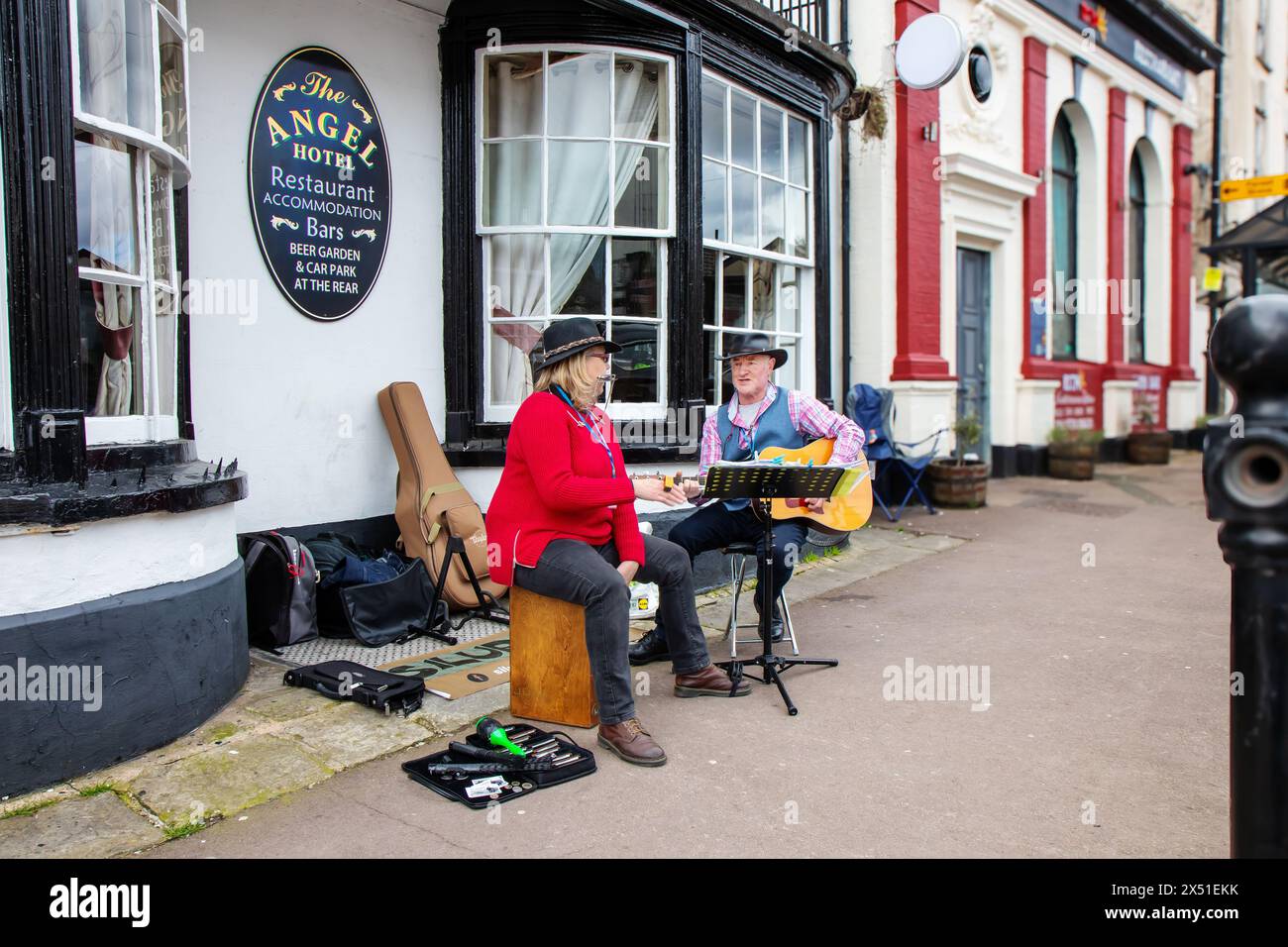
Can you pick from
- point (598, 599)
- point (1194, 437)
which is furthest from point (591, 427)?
point (1194, 437)

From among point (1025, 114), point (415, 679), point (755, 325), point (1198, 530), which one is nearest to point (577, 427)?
point (415, 679)

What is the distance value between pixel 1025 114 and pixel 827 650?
9.46 m

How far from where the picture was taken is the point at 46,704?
3.31 metres

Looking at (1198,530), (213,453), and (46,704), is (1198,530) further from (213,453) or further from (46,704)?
(46,704)

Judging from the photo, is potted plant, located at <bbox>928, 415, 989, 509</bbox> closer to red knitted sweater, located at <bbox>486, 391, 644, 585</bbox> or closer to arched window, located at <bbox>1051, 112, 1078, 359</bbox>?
arched window, located at <bbox>1051, 112, 1078, 359</bbox>

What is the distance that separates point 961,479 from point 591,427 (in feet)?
22.0

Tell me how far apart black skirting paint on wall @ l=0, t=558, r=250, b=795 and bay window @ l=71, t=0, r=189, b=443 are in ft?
2.37

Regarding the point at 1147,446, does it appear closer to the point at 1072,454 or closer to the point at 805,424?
the point at 1072,454

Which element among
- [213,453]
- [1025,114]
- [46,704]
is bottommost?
[46,704]

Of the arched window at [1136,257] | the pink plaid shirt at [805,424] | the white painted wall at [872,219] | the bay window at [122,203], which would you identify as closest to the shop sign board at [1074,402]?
the arched window at [1136,257]

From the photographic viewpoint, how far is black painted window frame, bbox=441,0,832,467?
6.15 meters

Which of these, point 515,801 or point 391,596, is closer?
point 515,801

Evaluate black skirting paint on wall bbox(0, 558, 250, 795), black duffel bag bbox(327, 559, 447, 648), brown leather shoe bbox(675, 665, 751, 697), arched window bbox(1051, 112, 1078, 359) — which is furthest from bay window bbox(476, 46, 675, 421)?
arched window bbox(1051, 112, 1078, 359)

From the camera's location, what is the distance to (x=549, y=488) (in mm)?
3771
